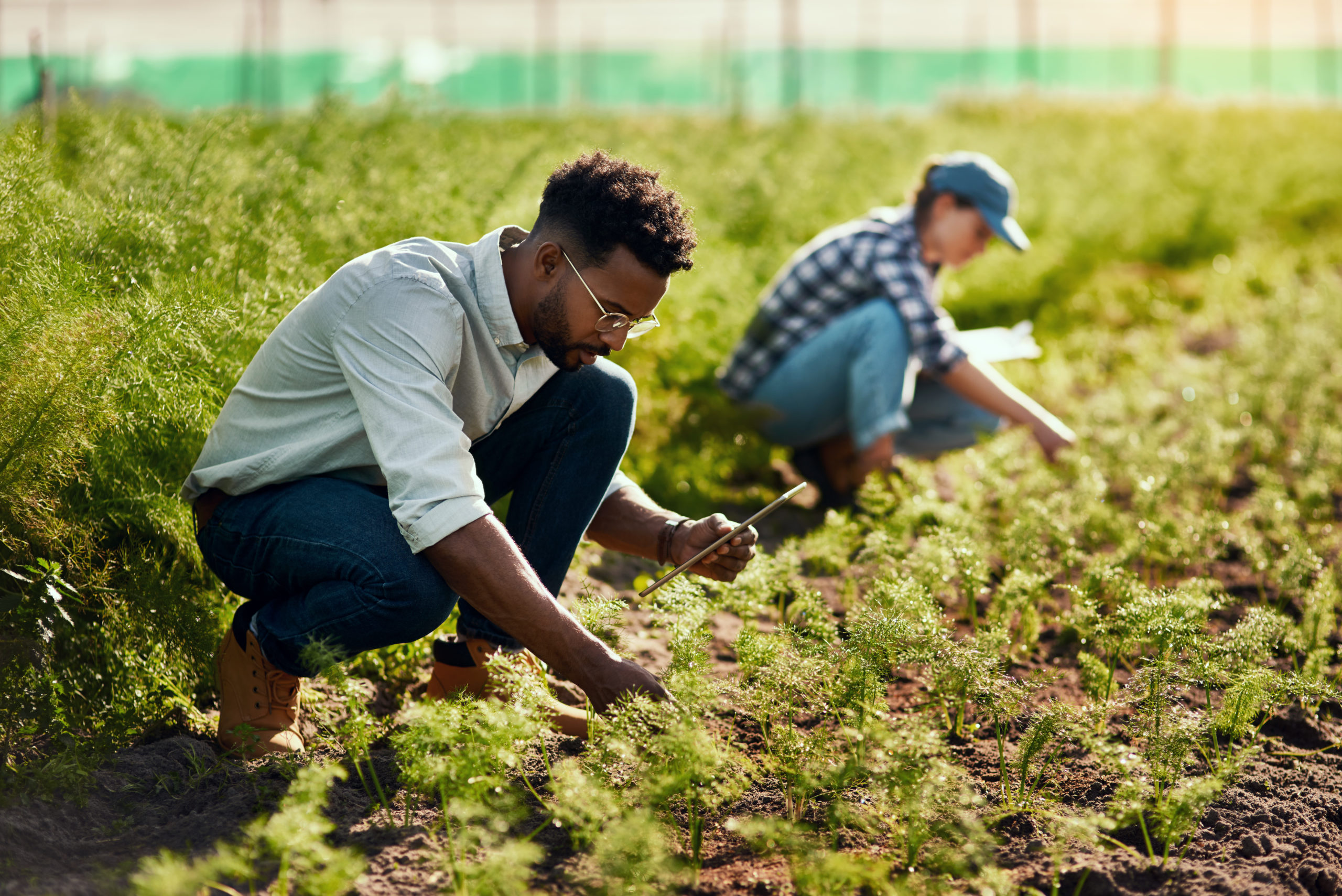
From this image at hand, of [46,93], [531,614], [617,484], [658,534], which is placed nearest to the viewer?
[531,614]

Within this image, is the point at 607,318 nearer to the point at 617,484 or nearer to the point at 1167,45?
the point at 617,484

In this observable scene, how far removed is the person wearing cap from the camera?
159 inches

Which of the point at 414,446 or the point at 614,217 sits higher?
the point at 614,217

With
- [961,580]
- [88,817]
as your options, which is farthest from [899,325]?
[88,817]

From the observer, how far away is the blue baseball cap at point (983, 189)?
408 cm

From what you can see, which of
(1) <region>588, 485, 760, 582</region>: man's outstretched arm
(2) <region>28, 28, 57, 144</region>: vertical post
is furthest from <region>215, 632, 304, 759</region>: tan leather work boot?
(2) <region>28, 28, 57, 144</region>: vertical post

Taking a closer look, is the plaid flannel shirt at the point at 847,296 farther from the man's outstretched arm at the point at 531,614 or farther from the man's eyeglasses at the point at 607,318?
the man's outstretched arm at the point at 531,614

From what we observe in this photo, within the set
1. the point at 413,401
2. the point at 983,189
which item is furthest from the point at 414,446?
the point at 983,189

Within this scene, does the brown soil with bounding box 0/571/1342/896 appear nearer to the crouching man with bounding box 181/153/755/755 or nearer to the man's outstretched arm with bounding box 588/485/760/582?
the crouching man with bounding box 181/153/755/755

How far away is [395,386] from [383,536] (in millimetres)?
310

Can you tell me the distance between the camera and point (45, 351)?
89.0 inches

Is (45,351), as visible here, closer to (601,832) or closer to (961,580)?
(601,832)

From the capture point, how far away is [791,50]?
18938 mm

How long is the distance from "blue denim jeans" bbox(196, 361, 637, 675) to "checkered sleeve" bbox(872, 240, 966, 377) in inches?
66.8
